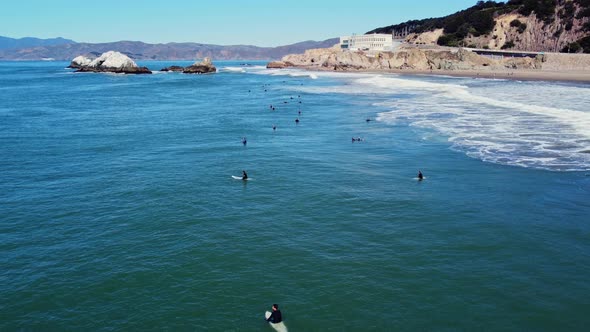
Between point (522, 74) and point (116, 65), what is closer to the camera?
point (522, 74)

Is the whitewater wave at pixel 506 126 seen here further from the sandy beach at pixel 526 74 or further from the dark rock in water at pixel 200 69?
the dark rock in water at pixel 200 69

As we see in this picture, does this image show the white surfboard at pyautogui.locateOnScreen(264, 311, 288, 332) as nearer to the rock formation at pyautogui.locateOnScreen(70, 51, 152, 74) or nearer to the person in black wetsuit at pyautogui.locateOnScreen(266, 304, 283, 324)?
the person in black wetsuit at pyautogui.locateOnScreen(266, 304, 283, 324)

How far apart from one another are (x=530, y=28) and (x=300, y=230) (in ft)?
562

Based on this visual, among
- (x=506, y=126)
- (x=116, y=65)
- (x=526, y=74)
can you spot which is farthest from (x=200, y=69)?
(x=506, y=126)

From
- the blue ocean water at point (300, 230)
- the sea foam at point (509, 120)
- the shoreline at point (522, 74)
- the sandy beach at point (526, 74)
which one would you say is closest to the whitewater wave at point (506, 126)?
the sea foam at point (509, 120)

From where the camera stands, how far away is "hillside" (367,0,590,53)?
146375 millimetres

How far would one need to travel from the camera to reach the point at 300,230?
76.1 ft

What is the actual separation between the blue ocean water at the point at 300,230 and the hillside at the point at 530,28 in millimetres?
122158

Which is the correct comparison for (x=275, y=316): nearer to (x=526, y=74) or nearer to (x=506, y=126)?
Answer: (x=506, y=126)

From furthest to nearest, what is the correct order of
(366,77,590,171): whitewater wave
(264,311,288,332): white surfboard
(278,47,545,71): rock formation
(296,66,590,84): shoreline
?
(278,47,545,71): rock formation, (296,66,590,84): shoreline, (366,77,590,171): whitewater wave, (264,311,288,332): white surfboard

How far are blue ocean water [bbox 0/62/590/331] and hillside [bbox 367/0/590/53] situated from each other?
122158 millimetres

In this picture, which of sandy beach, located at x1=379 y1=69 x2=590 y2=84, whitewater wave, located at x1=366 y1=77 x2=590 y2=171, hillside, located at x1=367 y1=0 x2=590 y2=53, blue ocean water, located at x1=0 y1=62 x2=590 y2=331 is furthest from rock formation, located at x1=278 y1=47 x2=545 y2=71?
blue ocean water, located at x1=0 y1=62 x2=590 y2=331

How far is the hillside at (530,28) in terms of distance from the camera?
146 meters

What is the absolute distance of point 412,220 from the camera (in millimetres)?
24266
